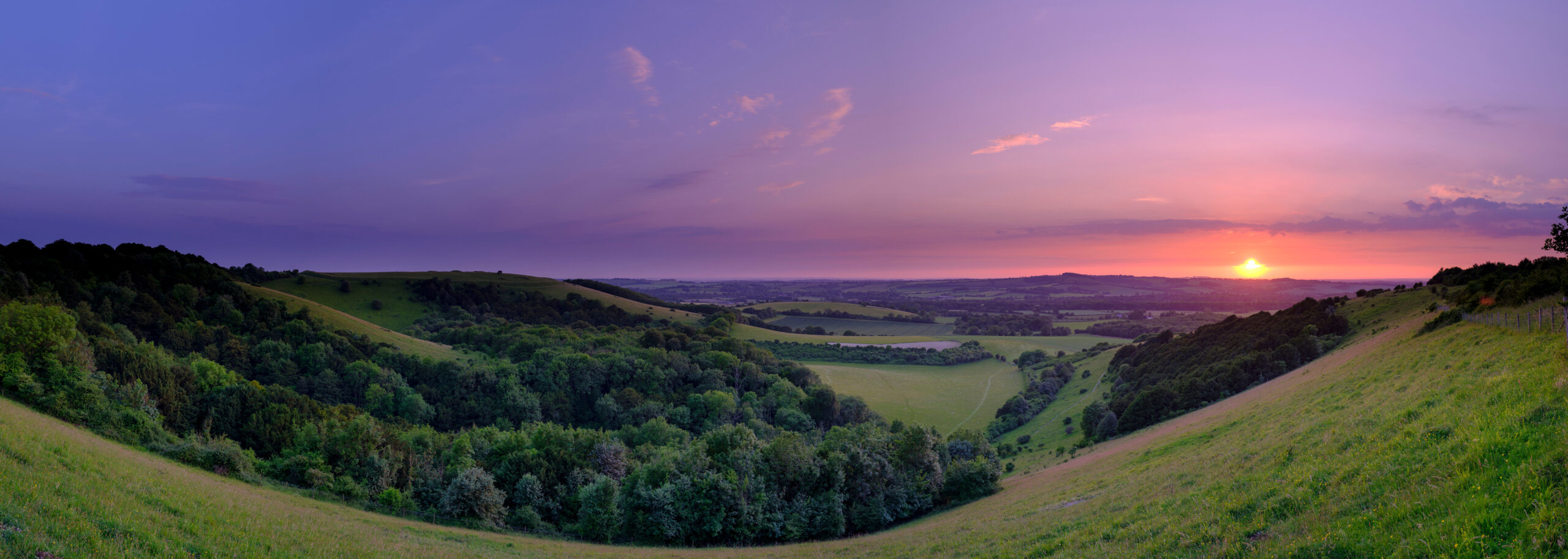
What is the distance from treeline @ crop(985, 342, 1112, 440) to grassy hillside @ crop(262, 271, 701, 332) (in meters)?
79.7

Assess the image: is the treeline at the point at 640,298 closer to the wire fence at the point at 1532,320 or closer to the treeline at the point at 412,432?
the treeline at the point at 412,432

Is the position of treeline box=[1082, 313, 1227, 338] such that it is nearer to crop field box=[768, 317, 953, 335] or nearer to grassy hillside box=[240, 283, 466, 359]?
crop field box=[768, 317, 953, 335]

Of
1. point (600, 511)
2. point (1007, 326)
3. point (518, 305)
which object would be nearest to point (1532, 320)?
point (600, 511)

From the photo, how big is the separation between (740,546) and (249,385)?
42.2 metres

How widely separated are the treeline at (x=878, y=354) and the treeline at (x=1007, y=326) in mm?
38665

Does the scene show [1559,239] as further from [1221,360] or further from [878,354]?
[878,354]

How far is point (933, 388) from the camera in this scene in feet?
341

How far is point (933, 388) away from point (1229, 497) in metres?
94.0

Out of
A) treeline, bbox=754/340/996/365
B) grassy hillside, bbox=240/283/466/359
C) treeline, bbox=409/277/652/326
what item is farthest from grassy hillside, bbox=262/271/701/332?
treeline, bbox=754/340/996/365

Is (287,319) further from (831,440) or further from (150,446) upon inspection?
(831,440)

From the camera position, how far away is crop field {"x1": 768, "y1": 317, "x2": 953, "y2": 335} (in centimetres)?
17638

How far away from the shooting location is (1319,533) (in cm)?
906

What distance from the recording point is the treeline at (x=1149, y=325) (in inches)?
5546

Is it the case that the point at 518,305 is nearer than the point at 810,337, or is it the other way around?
the point at 518,305
